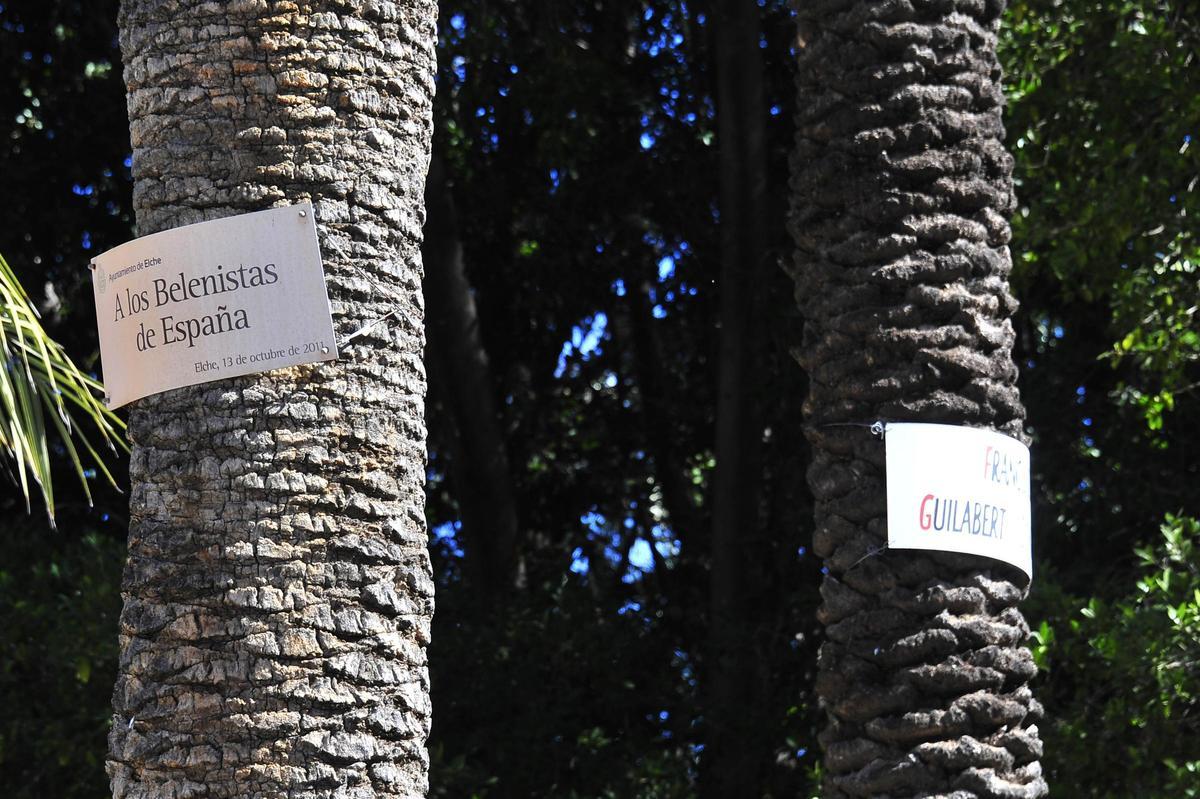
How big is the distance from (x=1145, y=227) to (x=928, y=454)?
12.6 ft

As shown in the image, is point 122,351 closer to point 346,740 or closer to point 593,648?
point 346,740

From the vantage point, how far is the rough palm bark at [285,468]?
2.65m

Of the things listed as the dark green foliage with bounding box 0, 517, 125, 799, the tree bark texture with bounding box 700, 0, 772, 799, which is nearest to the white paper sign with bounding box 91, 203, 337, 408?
the dark green foliage with bounding box 0, 517, 125, 799

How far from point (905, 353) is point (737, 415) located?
178 inches

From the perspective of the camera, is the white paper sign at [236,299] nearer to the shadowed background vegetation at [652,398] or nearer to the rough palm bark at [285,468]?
the rough palm bark at [285,468]

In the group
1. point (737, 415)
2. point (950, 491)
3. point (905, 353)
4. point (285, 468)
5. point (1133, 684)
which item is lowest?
point (285, 468)

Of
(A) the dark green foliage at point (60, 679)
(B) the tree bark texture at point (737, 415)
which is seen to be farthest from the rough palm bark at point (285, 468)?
(B) the tree bark texture at point (737, 415)

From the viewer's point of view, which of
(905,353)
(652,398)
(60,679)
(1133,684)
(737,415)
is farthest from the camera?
(652,398)

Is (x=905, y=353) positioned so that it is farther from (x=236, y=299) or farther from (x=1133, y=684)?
(x=1133, y=684)

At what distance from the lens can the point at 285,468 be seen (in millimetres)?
2715

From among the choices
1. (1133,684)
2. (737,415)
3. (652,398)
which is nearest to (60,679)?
(737,415)

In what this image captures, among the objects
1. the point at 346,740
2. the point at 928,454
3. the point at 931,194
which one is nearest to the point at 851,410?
the point at 928,454

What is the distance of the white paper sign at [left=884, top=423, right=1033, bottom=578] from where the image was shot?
11.9 ft

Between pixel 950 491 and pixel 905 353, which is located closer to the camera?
pixel 950 491
